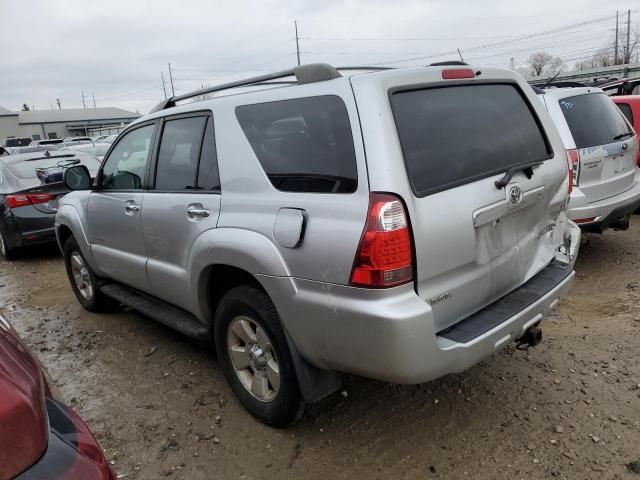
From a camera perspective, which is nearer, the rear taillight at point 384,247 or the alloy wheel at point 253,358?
the rear taillight at point 384,247

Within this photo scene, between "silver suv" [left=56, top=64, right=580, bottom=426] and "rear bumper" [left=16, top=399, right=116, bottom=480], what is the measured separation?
1152 mm

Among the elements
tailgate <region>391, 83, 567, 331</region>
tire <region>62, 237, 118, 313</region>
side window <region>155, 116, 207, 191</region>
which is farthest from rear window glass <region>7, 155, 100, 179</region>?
tailgate <region>391, 83, 567, 331</region>

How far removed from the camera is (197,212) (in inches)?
122

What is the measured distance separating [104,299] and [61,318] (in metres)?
0.61

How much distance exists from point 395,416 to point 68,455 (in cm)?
211

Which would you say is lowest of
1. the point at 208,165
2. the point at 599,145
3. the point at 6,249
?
the point at 6,249

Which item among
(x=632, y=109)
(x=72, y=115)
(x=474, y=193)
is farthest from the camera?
(x=72, y=115)

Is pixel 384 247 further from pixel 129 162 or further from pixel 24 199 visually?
pixel 24 199

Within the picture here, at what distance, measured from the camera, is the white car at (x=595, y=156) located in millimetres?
5086

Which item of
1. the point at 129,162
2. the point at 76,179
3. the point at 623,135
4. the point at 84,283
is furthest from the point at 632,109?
the point at 84,283

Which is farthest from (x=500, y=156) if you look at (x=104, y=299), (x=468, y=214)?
(x=104, y=299)

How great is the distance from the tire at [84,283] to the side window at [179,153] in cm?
177

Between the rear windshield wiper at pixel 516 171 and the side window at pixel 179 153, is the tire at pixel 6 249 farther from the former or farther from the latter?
the rear windshield wiper at pixel 516 171

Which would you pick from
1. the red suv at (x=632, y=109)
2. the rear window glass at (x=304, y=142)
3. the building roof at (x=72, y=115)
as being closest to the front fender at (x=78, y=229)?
the rear window glass at (x=304, y=142)
